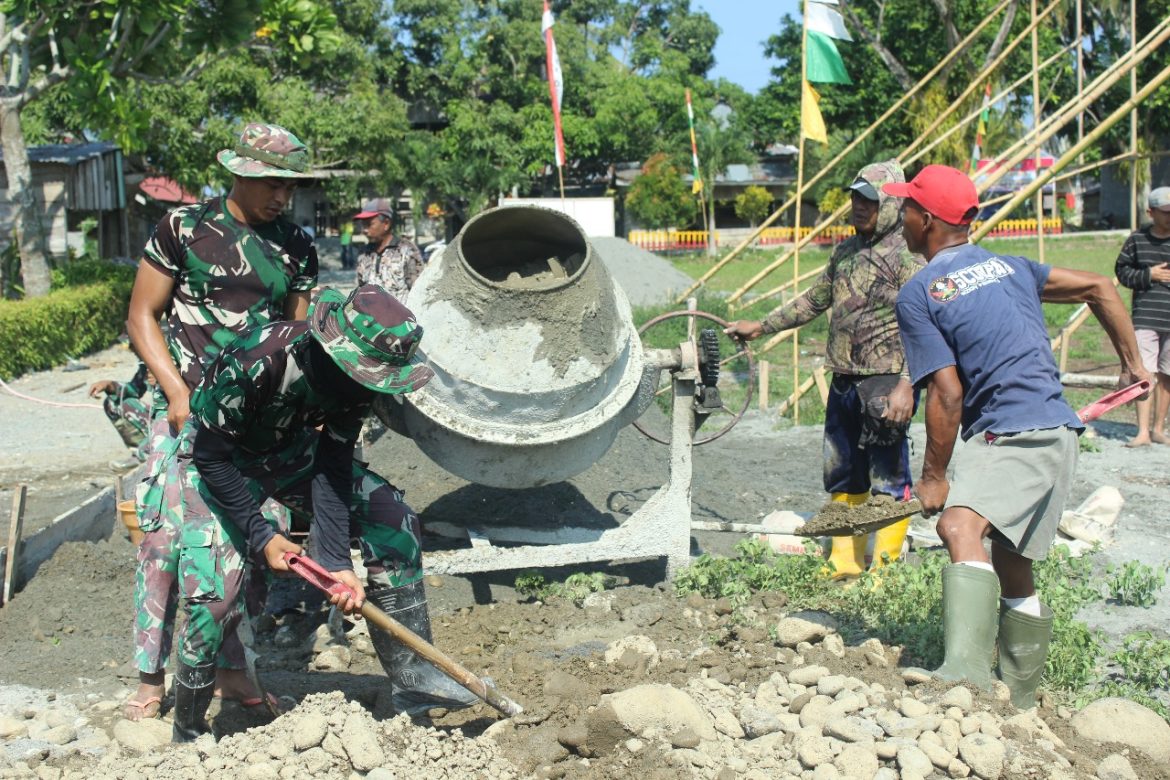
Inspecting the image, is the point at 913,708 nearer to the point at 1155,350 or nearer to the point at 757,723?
the point at 757,723

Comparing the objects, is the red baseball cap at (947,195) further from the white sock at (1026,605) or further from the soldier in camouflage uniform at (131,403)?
the soldier in camouflage uniform at (131,403)

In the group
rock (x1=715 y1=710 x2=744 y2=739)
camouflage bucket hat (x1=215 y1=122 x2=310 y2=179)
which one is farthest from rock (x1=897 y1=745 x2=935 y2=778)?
camouflage bucket hat (x1=215 y1=122 x2=310 y2=179)

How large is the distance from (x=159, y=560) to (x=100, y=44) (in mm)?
10351

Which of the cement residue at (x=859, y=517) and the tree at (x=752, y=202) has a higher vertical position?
the tree at (x=752, y=202)

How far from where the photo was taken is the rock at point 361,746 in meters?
3.01

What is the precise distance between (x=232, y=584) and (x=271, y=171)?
1.32 metres

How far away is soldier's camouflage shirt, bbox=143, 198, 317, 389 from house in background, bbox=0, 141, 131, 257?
13.1 meters

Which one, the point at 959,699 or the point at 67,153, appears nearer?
the point at 959,699

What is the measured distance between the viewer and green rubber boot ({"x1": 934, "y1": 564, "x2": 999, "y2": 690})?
327cm

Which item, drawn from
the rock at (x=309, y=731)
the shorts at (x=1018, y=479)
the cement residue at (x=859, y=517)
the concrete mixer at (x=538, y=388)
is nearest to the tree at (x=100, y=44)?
the concrete mixer at (x=538, y=388)

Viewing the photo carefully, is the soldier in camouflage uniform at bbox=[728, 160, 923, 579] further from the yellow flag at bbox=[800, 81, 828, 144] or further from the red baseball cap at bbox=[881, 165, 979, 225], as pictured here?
the yellow flag at bbox=[800, 81, 828, 144]

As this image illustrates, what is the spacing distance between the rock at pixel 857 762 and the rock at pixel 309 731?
1.36 meters

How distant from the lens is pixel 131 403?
5.86 metres

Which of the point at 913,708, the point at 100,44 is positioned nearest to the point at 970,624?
the point at 913,708
